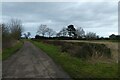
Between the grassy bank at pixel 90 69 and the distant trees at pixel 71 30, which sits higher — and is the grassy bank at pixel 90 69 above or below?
below

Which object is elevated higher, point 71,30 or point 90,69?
point 71,30

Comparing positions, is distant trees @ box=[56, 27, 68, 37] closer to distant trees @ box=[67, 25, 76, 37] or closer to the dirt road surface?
distant trees @ box=[67, 25, 76, 37]

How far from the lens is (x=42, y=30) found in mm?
133625

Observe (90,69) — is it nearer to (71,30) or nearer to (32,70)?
(32,70)

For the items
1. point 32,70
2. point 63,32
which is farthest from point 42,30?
point 32,70

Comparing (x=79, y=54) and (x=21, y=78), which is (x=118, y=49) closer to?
(x=79, y=54)

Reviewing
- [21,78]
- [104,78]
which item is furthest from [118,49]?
[21,78]

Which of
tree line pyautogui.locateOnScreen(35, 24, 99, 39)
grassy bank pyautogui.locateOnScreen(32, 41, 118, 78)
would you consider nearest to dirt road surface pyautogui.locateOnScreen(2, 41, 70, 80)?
grassy bank pyautogui.locateOnScreen(32, 41, 118, 78)

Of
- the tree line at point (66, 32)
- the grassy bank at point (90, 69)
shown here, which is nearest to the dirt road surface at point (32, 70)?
the grassy bank at point (90, 69)

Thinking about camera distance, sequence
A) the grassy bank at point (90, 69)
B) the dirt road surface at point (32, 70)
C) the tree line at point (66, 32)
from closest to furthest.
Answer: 1. the grassy bank at point (90, 69)
2. the dirt road surface at point (32, 70)
3. the tree line at point (66, 32)

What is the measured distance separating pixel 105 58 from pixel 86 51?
5.80ft

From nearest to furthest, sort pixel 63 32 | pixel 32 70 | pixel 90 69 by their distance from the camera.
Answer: pixel 90 69
pixel 32 70
pixel 63 32

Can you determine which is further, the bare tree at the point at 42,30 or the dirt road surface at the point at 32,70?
the bare tree at the point at 42,30

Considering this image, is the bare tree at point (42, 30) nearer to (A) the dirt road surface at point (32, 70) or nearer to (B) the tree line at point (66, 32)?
(B) the tree line at point (66, 32)
